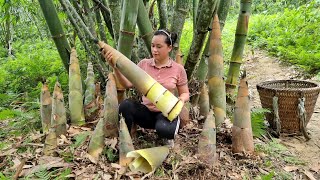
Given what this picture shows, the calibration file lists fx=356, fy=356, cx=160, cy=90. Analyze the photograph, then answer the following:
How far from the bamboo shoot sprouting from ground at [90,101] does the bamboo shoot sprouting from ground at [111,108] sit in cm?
54

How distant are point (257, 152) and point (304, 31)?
5.67 meters

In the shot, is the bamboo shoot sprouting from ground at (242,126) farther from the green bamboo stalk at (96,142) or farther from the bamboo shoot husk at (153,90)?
the green bamboo stalk at (96,142)

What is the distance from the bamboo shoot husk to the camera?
86.5 inches

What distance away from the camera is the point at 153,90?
2.21 metres

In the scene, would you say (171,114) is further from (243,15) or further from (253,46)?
(253,46)

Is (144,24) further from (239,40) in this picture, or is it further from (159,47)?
(239,40)

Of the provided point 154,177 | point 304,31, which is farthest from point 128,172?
point 304,31

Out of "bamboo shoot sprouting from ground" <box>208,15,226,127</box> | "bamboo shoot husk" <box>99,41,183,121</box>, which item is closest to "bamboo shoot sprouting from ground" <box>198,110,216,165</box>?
"bamboo shoot husk" <box>99,41,183,121</box>

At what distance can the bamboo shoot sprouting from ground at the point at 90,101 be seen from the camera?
121 inches

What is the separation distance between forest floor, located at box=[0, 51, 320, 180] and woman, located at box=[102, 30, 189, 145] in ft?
0.68

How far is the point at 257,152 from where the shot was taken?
274 centimetres

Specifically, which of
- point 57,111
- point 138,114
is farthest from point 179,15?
point 57,111

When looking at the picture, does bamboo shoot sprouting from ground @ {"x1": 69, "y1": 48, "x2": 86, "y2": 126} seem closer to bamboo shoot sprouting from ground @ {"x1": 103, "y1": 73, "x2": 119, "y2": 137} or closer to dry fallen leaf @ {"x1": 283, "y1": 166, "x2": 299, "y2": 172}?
bamboo shoot sprouting from ground @ {"x1": 103, "y1": 73, "x2": 119, "y2": 137}

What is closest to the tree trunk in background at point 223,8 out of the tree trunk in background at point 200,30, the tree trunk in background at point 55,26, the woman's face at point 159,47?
the tree trunk in background at point 200,30
